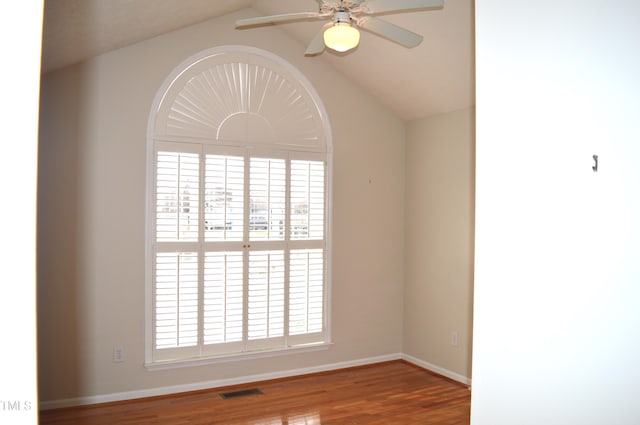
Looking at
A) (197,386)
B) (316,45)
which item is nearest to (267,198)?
(316,45)

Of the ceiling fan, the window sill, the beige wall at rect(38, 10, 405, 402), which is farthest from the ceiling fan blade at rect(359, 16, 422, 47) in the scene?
the window sill

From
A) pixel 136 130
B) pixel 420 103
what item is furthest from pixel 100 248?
pixel 420 103

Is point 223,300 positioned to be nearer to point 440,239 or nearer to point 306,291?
point 306,291

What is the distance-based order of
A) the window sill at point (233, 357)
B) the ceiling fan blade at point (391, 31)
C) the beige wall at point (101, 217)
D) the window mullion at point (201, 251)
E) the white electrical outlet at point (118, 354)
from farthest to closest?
the window mullion at point (201, 251), the window sill at point (233, 357), the white electrical outlet at point (118, 354), the beige wall at point (101, 217), the ceiling fan blade at point (391, 31)

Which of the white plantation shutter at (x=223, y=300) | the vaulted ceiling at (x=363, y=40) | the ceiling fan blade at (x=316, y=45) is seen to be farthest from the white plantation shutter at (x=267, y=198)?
the ceiling fan blade at (x=316, y=45)

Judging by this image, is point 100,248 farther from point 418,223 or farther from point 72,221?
point 418,223

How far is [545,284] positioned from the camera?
4.10 feet

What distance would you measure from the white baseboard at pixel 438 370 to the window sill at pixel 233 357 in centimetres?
93

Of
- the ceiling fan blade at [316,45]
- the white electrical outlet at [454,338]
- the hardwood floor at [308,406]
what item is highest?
the ceiling fan blade at [316,45]

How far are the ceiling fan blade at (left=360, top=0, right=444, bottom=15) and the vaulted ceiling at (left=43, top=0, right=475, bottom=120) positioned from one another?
0.86 meters

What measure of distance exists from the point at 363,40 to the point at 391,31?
4.52ft

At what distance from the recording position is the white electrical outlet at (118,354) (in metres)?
3.63

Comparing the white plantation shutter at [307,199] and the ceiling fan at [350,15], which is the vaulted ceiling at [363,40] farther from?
the white plantation shutter at [307,199]

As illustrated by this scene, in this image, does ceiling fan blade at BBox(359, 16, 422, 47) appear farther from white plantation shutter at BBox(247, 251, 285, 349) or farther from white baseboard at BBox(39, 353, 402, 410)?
white baseboard at BBox(39, 353, 402, 410)
